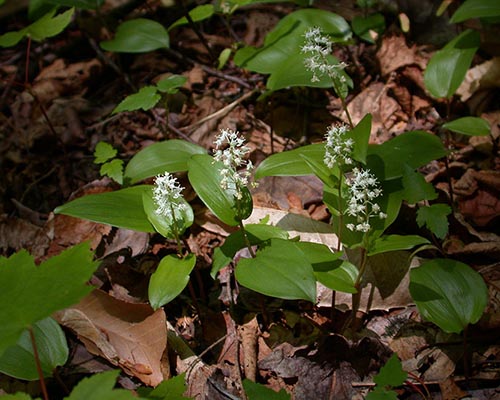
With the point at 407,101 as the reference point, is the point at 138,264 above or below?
below

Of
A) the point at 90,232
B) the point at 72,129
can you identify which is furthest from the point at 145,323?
the point at 72,129

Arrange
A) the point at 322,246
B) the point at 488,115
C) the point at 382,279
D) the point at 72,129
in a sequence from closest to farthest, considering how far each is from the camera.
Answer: the point at 322,246
the point at 382,279
the point at 488,115
the point at 72,129

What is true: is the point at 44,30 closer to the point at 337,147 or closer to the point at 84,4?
the point at 84,4

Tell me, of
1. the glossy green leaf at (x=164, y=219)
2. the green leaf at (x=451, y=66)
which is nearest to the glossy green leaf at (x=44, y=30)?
the glossy green leaf at (x=164, y=219)

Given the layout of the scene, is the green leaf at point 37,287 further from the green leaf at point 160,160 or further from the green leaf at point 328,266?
the green leaf at point 160,160

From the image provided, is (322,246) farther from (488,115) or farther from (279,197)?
(488,115)

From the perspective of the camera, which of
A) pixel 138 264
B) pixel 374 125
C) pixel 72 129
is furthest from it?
pixel 72 129

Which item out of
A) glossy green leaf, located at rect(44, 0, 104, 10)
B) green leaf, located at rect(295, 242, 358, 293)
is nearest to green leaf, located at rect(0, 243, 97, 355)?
green leaf, located at rect(295, 242, 358, 293)

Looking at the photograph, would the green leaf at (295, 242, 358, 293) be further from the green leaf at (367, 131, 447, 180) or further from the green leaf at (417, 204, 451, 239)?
the green leaf at (367, 131, 447, 180)
